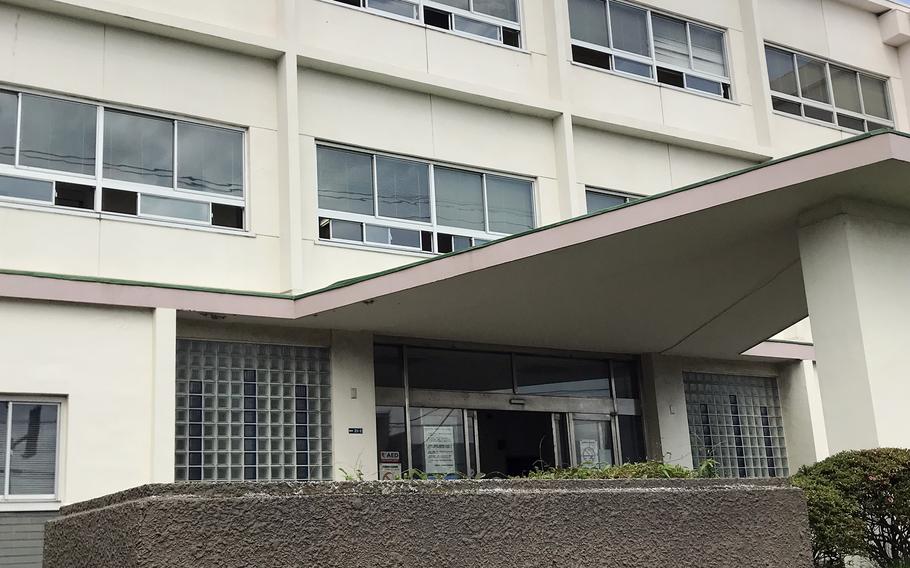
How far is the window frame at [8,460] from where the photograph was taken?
11.0 m

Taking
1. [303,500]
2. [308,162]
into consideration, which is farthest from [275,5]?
[303,500]

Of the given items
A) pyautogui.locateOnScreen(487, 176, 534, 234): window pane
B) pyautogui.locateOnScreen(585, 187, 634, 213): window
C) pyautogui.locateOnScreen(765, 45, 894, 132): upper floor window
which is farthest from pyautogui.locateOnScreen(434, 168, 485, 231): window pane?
pyautogui.locateOnScreen(765, 45, 894, 132): upper floor window

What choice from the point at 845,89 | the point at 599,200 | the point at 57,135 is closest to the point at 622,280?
the point at 599,200

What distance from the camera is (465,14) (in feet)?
55.6

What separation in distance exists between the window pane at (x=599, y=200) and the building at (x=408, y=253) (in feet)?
0.70

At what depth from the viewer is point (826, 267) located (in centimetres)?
1060

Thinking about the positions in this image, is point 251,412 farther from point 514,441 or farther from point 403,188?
point 514,441

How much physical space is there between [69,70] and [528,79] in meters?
7.47

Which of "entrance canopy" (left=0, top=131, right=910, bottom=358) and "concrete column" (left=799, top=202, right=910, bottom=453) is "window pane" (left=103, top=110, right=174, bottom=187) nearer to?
"entrance canopy" (left=0, top=131, right=910, bottom=358)

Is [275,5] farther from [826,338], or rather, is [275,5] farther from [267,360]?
[826,338]

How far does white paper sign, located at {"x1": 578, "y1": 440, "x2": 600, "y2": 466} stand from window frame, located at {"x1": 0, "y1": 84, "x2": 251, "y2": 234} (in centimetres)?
620

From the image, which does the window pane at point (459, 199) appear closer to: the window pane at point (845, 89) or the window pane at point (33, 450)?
the window pane at point (33, 450)

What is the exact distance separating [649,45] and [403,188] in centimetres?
644

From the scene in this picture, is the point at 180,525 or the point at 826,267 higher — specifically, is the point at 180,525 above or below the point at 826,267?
below
